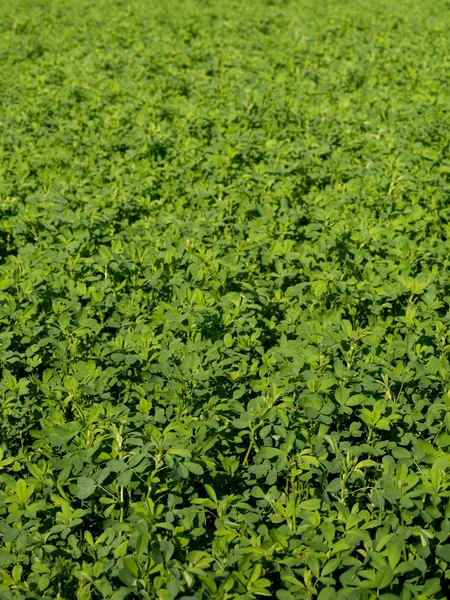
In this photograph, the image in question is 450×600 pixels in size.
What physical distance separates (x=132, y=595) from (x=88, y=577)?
260 mm

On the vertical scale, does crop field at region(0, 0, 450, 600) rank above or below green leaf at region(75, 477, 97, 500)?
below

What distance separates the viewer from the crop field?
2.40 metres

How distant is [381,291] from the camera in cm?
377

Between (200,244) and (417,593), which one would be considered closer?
(417,593)

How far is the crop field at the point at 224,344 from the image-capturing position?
2396 millimetres

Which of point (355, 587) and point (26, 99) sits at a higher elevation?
point (26, 99)

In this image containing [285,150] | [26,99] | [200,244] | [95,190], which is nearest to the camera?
[200,244]

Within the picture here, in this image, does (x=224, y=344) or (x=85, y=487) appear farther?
(x=224, y=344)

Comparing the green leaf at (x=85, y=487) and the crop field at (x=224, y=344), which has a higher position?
the green leaf at (x=85, y=487)

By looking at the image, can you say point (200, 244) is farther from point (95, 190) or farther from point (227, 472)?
point (227, 472)

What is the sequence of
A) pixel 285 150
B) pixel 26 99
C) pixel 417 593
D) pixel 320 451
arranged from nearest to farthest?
pixel 417 593, pixel 320 451, pixel 285 150, pixel 26 99

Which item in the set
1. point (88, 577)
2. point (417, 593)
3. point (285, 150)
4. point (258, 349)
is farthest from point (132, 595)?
point (285, 150)

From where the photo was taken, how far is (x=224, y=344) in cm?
338

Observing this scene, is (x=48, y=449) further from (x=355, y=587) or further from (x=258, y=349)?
(x=355, y=587)
